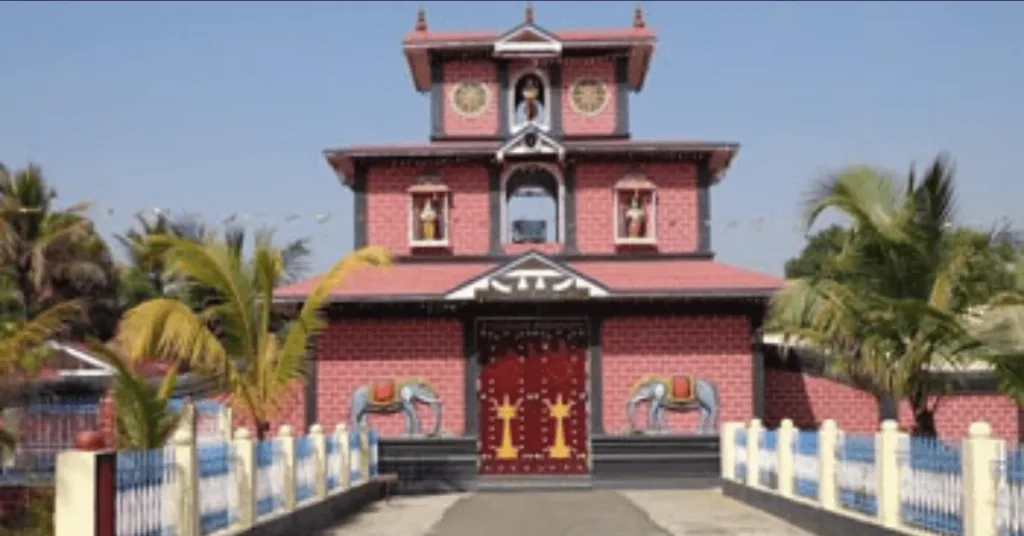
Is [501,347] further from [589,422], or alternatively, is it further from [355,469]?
[355,469]

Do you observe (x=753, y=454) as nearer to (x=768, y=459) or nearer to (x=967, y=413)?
(x=768, y=459)

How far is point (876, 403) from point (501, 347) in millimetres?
6571

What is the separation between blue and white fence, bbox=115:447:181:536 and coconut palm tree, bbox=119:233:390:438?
584cm

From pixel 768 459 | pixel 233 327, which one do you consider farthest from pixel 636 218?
pixel 233 327

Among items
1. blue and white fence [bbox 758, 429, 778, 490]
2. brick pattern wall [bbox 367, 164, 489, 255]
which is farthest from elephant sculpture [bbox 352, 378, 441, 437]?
blue and white fence [bbox 758, 429, 778, 490]

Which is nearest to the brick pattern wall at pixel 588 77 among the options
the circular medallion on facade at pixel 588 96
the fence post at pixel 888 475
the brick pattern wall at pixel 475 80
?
the circular medallion on facade at pixel 588 96

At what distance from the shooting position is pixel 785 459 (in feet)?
61.9

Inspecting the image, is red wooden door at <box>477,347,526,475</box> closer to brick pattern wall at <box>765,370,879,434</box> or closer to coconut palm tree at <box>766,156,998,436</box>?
A: brick pattern wall at <box>765,370,879,434</box>

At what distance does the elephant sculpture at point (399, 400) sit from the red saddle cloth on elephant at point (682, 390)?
13.1ft

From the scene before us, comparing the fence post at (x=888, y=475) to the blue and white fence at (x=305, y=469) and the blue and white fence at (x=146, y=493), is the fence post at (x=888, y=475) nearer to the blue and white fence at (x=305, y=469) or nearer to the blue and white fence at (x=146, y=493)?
the blue and white fence at (x=305, y=469)

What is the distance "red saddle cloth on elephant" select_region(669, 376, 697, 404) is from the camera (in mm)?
24562

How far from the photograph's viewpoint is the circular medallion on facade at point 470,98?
27.1 metres

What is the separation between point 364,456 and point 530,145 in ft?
20.8

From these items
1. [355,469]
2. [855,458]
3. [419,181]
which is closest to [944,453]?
[855,458]
